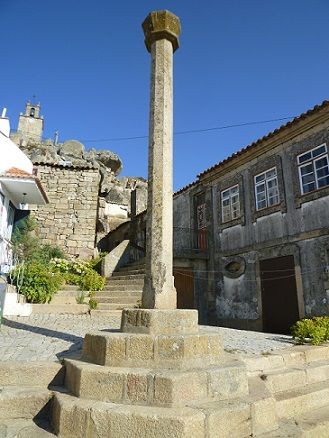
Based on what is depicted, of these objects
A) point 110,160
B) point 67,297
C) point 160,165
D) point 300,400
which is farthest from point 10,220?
point 110,160

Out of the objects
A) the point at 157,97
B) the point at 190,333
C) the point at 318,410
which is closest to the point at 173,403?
the point at 190,333

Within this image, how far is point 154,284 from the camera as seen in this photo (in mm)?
3654

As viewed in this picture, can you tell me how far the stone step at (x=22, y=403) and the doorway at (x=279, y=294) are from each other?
9.21 m

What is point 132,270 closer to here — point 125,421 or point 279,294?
point 279,294

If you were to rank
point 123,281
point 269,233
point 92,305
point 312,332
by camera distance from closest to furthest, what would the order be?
point 312,332 < point 92,305 < point 123,281 < point 269,233

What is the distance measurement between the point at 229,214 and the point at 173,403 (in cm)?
1116

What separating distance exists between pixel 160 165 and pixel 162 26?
207cm

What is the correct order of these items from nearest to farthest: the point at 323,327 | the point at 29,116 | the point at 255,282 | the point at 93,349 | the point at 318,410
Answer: the point at 93,349 < the point at 318,410 < the point at 323,327 < the point at 255,282 < the point at 29,116

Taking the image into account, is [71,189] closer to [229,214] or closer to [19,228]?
[19,228]

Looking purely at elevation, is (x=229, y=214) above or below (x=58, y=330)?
above

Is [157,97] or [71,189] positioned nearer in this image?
[157,97]

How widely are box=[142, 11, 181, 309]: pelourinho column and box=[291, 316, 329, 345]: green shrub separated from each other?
3268 mm

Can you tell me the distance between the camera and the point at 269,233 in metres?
11.3

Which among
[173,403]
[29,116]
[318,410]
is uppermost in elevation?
[29,116]
